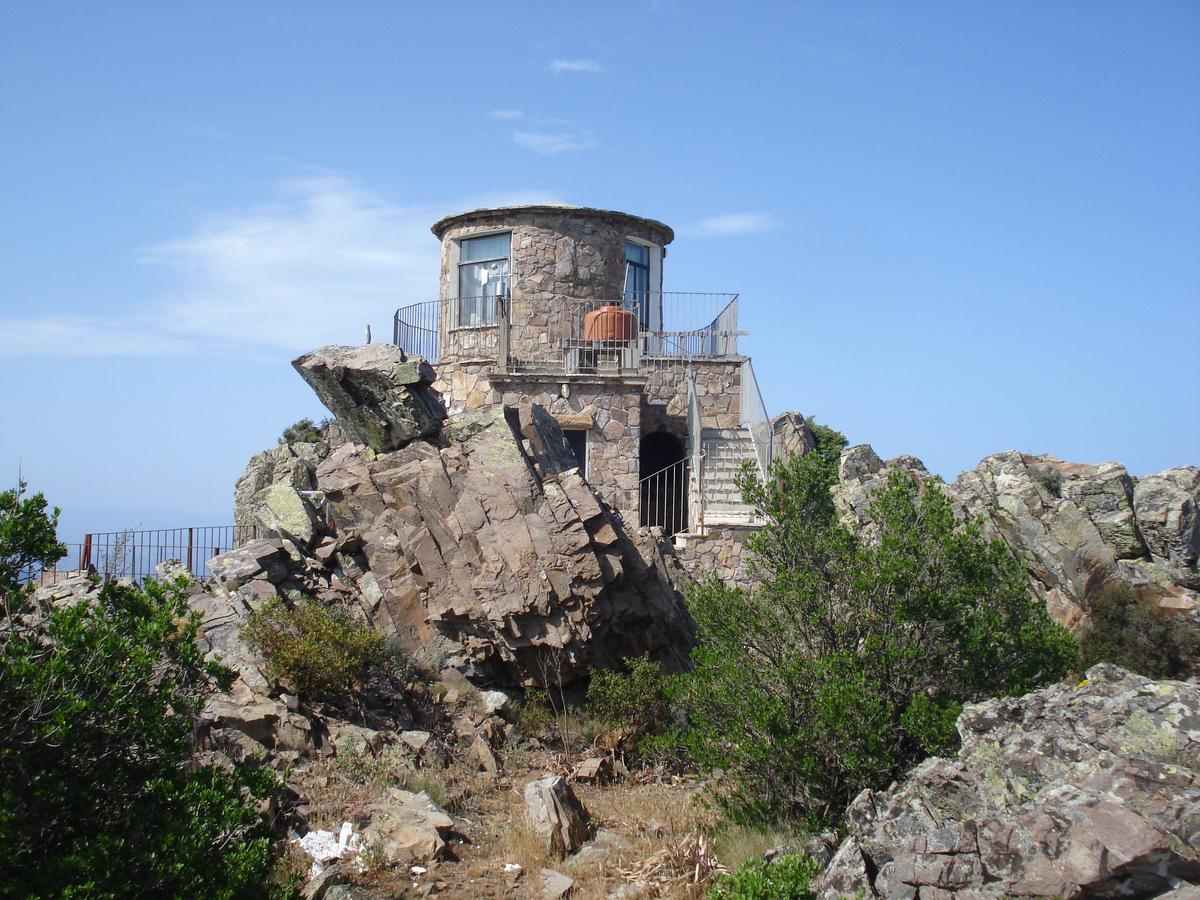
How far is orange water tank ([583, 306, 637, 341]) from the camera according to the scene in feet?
73.4

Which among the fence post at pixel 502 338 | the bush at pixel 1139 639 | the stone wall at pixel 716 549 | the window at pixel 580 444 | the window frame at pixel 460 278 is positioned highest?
the window frame at pixel 460 278

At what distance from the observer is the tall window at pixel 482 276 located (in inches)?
913

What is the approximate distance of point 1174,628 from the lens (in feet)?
48.4

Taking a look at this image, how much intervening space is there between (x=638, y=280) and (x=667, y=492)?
5327 millimetres

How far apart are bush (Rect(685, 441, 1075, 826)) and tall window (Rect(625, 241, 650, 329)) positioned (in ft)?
43.7

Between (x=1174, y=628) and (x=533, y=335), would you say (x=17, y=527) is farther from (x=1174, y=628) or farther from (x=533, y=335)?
(x=533, y=335)

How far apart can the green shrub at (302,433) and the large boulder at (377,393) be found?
7.90 metres

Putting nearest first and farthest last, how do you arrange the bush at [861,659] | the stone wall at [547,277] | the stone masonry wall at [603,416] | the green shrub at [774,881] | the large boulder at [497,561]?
the green shrub at [774,881] → the bush at [861,659] → the large boulder at [497,561] → the stone masonry wall at [603,416] → the stone wall at [547,277]

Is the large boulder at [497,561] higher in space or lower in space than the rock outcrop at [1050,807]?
higher

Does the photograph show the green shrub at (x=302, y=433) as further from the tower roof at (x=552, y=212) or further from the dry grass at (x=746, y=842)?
the dry grass at (x=746, y=842)

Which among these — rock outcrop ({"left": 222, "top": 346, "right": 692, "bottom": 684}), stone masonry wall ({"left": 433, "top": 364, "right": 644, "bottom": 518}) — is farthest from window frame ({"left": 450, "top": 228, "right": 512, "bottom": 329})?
rock outcrop ({"left": 222, "top": 346, "right": 692, "bottom": 684})

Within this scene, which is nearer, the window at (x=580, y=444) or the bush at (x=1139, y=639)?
the bush at (x=1139, y=639)

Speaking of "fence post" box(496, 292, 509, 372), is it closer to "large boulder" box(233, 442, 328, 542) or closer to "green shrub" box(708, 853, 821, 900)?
"large boulder" box(233, 442, 328, 542)

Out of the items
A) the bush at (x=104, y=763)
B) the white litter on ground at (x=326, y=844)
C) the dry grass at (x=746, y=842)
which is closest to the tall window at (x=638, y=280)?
the dry grass at (x=746, y=842)
